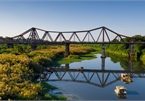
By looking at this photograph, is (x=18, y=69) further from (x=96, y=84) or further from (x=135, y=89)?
(x=135, y=89)

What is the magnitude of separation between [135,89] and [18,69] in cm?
1040

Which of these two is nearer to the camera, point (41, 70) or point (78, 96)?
point (78, 96)

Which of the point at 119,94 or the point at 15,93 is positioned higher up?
the point at 15,93

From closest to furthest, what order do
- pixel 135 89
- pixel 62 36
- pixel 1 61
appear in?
1. pixel 135 89
2. pixel 1 61
3. pixel 62 36

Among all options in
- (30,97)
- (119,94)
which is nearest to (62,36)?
(119,94)

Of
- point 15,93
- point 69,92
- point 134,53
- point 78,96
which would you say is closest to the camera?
point 15,93

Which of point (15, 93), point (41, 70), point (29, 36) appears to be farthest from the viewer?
point (29, 36)

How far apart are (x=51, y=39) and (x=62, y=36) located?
362cm

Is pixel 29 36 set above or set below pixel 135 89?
above

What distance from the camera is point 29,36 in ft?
238

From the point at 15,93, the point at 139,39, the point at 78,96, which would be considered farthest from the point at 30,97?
the point at 139,39

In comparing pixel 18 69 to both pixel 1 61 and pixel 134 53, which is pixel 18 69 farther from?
pixel 134 53

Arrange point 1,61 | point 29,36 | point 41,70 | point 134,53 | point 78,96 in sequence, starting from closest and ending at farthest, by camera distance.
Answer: point 78,96, point 1,61, point 41,70, point 134,53, point 29,36

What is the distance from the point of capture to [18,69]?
19.2 m
